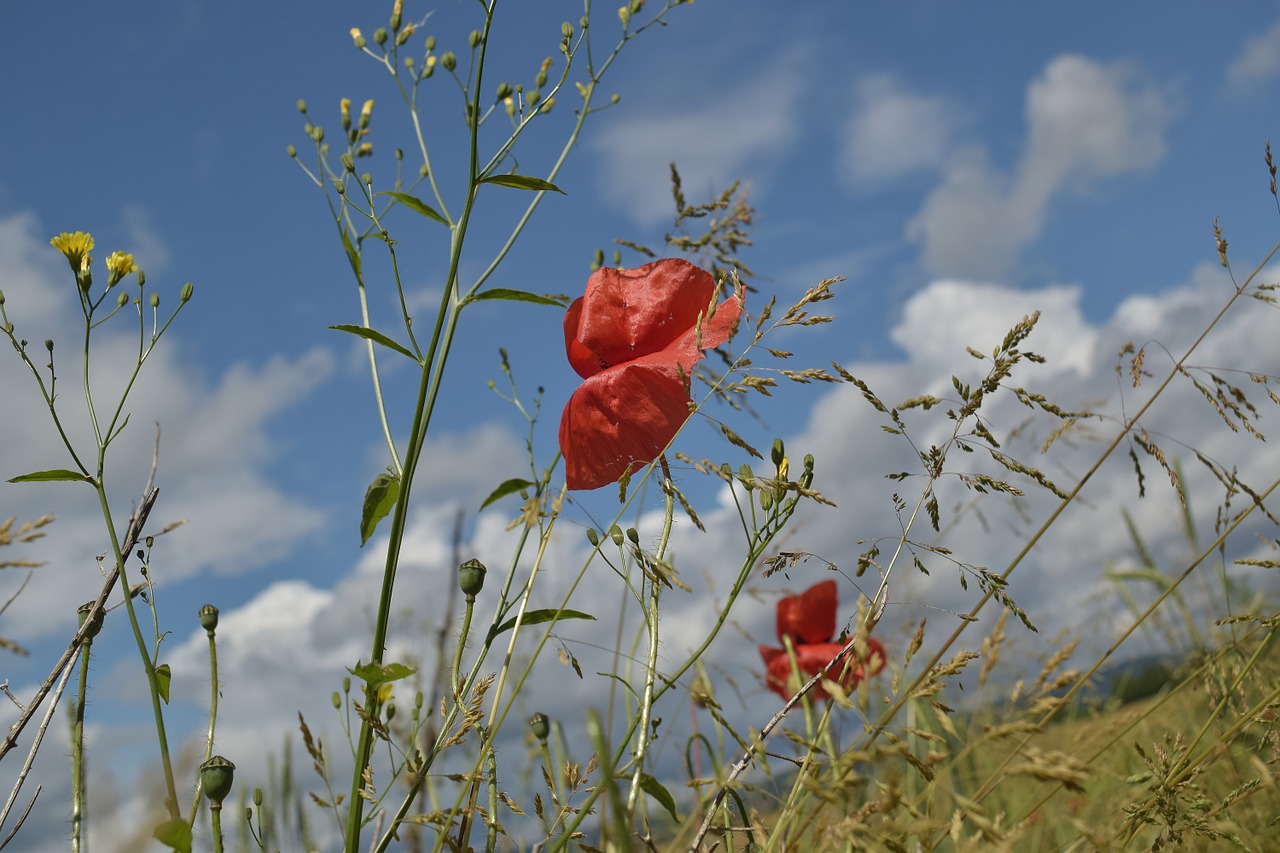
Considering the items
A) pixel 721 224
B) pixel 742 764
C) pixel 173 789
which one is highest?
pixel 721 224

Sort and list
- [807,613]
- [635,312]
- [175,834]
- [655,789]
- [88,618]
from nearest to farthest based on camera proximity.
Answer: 1. [175,834]
2. [655,789]
3. [88,618]
4. [635,312]
5. [807,613]

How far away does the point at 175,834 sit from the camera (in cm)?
100

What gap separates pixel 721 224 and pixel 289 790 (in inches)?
63.3

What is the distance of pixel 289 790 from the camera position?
2.27 metres

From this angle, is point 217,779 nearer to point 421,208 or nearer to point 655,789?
point 655,789

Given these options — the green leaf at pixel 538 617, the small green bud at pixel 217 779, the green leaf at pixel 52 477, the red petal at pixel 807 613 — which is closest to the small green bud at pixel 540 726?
the green leaf at pixel 538 617

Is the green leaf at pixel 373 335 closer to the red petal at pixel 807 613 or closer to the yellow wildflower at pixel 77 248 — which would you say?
the yellow wildflower at pixel 77 248

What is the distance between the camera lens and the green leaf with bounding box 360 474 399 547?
1.35 metres

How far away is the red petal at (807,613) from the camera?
3182 mm

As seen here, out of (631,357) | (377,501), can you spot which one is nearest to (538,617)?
(377,501)

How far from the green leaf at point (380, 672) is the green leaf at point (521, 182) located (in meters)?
0.67

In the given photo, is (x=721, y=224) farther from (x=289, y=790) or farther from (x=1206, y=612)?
(x=1206, y=612)

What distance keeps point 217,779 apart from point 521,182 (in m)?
0.87

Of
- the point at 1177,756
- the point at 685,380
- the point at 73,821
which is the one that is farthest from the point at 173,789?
the point at 1177,756
